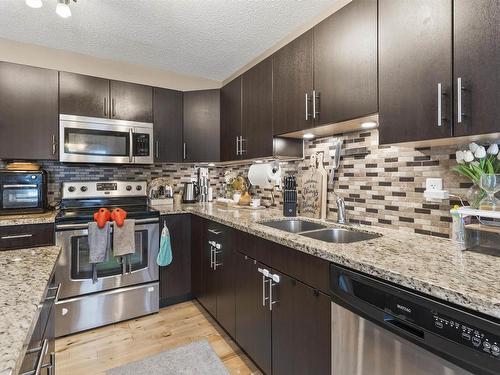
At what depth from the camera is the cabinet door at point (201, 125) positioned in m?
2.94

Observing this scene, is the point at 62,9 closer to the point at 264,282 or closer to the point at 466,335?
the point at 264,282

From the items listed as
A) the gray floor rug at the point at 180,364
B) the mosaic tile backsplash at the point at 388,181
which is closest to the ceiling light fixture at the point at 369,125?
the mosaic tile backsplash at the point at 388,181

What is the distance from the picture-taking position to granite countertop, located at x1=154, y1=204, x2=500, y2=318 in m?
0.73

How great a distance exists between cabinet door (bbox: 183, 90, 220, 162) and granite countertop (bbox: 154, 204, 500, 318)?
166 centimetres

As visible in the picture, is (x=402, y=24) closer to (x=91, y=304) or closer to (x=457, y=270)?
(x=457, y=270)

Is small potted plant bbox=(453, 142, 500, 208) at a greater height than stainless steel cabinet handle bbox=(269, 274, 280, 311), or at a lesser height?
greater

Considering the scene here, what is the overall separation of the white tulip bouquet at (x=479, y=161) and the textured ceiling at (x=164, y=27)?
138 cm

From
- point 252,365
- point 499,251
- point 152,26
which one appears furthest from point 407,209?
point 152,26

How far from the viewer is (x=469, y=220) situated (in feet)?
3.93

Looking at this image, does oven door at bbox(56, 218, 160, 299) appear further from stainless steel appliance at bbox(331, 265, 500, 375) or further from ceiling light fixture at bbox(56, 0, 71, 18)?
stainless steel appliance at bbox(331, 265, 500, 375)

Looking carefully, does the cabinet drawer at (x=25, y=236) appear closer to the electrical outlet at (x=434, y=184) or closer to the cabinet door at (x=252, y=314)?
the cabinet door at (x=252, y=314)

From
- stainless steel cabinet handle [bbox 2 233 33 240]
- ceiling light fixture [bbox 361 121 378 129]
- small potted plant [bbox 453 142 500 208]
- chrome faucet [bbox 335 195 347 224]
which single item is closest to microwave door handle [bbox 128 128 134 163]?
stainless steel cabinet handle [bbox 2 233 33 240]

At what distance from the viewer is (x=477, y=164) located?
118cm

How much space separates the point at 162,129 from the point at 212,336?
2.03 metres
